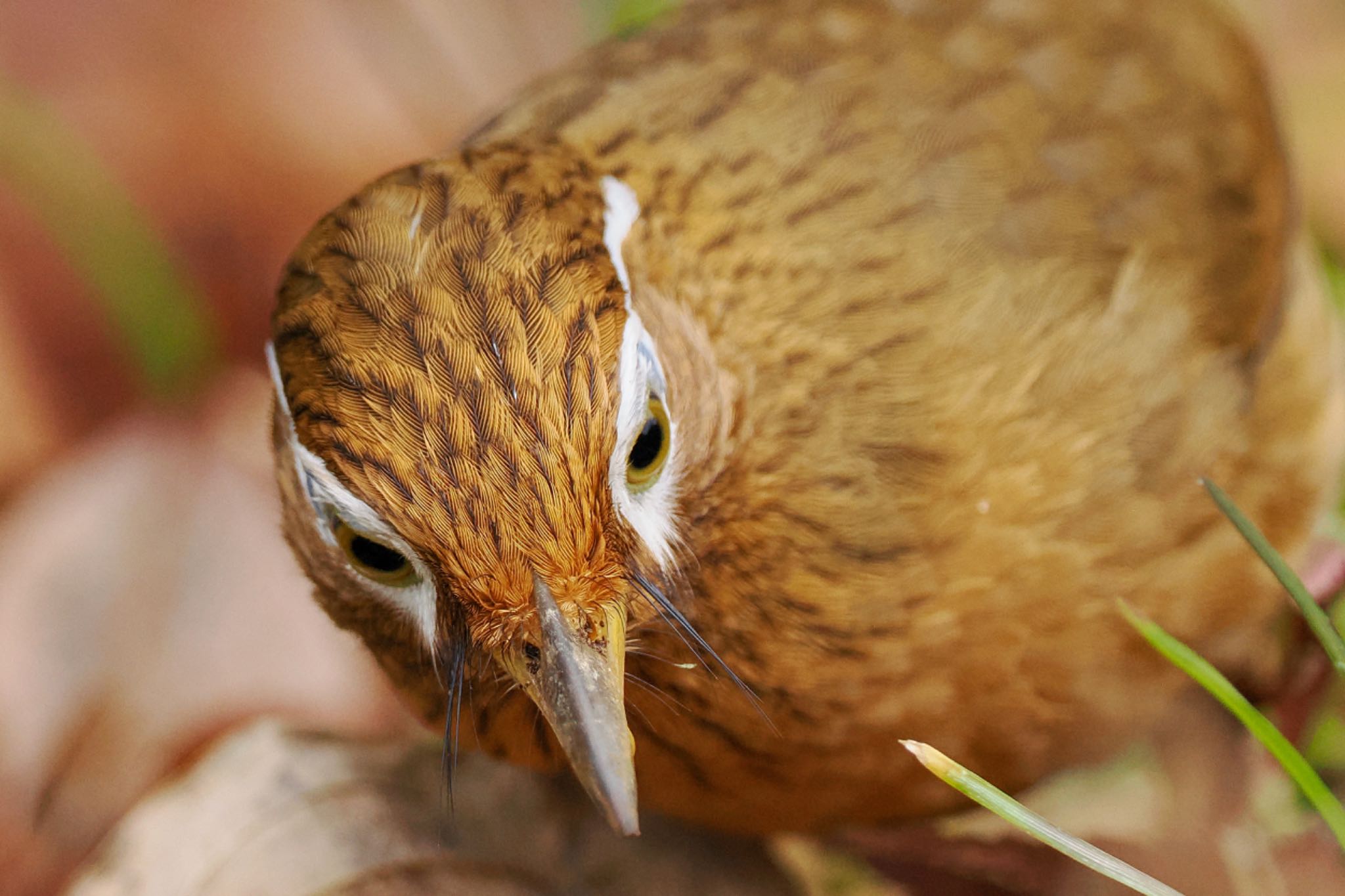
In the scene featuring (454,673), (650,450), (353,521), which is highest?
(353,521)

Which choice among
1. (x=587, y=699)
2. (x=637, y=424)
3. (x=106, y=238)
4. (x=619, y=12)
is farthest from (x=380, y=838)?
(x=619, y=12)

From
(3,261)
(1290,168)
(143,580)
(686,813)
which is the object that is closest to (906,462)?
(686,813)

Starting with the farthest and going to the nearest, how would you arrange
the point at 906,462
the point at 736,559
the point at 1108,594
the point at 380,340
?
the point at 1108,594 → the point at 906,462 → the point at 736,559 → the point at 380,340

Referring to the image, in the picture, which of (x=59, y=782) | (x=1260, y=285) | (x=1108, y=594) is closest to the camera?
(x=1108, y=594)

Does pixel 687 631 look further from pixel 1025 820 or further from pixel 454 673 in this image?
pixel 1025 820

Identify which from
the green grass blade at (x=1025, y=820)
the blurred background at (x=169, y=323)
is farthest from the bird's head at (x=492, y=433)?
the blurred background at (x=169, y=323)

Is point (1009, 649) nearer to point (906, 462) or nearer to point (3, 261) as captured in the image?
point (906, 462)
